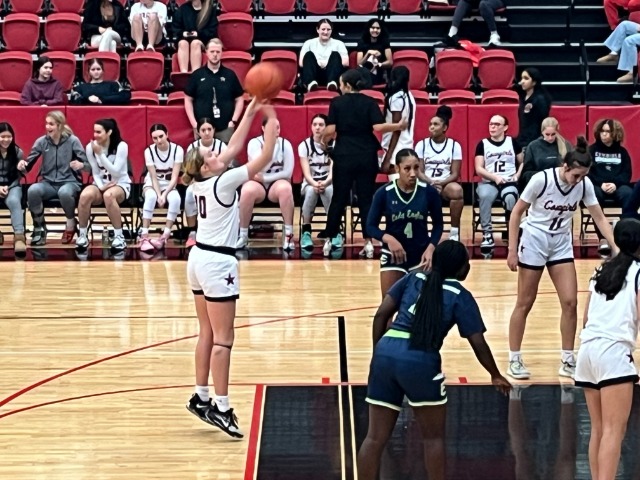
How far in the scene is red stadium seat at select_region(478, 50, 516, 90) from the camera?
719 inches

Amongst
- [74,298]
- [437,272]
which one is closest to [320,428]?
[437,272]

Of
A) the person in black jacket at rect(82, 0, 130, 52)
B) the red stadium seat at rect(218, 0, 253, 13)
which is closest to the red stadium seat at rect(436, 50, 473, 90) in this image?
the red stadium seat at rect(218, 0, 253, 13)

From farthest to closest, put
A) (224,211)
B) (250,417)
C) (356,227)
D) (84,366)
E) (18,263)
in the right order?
(356,227)
(18,263)
(84,366)
(250,417)
(224,211)

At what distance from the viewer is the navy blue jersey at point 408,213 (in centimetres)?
901

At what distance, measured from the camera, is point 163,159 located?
15211 mm

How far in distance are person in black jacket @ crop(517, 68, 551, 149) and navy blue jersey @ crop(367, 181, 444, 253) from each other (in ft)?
21.0

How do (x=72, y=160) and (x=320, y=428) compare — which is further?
(x=72, y=160)

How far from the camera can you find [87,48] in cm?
1872

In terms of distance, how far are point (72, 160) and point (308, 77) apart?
4.06 metres

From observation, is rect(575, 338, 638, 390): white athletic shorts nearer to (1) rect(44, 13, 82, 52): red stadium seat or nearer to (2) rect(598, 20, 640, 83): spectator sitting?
(2) rect(598, 20, 640, 83): spectator sitting

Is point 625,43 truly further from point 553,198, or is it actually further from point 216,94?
point 553,198

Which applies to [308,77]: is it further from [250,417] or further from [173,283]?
[250,417]

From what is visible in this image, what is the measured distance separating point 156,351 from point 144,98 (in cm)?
770

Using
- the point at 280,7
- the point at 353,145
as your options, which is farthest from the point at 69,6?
the point at 353,145
